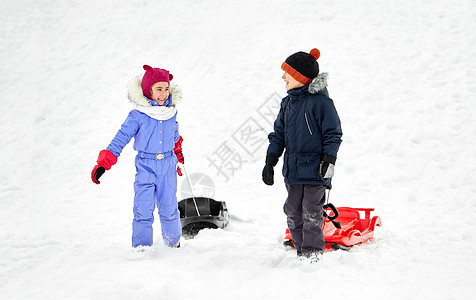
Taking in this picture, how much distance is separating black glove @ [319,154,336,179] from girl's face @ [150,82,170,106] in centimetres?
139

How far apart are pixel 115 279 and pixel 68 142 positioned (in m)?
4.55

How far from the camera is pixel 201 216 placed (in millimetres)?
4605

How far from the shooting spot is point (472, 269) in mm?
3393

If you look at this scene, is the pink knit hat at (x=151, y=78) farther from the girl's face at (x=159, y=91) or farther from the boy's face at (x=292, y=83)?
the boy's face at (x=292, y=83)

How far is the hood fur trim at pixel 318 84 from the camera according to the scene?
3514mm

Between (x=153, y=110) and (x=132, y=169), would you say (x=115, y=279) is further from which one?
(x=132, y=169)

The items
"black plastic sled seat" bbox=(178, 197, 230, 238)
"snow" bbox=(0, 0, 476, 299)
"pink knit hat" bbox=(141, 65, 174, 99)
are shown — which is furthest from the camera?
"black plastic sled seat" bbox=(178, 197, 230, 238)

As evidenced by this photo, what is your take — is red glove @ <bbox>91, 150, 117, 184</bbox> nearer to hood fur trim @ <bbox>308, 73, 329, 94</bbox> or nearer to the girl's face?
the girl's face

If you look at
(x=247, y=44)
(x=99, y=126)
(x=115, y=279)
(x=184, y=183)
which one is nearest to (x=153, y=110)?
(x=115, y=279)

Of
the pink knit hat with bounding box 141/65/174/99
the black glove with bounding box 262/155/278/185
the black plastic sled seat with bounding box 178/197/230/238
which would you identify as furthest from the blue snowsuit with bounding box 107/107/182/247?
the black glove with bounding box 262/155/278/185

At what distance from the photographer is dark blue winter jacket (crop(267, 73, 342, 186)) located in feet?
11.4

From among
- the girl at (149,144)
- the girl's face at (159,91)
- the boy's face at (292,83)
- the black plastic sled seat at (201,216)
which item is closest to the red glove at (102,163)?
the girl at (149,144)

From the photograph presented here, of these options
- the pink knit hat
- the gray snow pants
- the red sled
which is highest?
the pink knit hat

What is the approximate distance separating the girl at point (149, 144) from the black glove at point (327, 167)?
4.15ft
